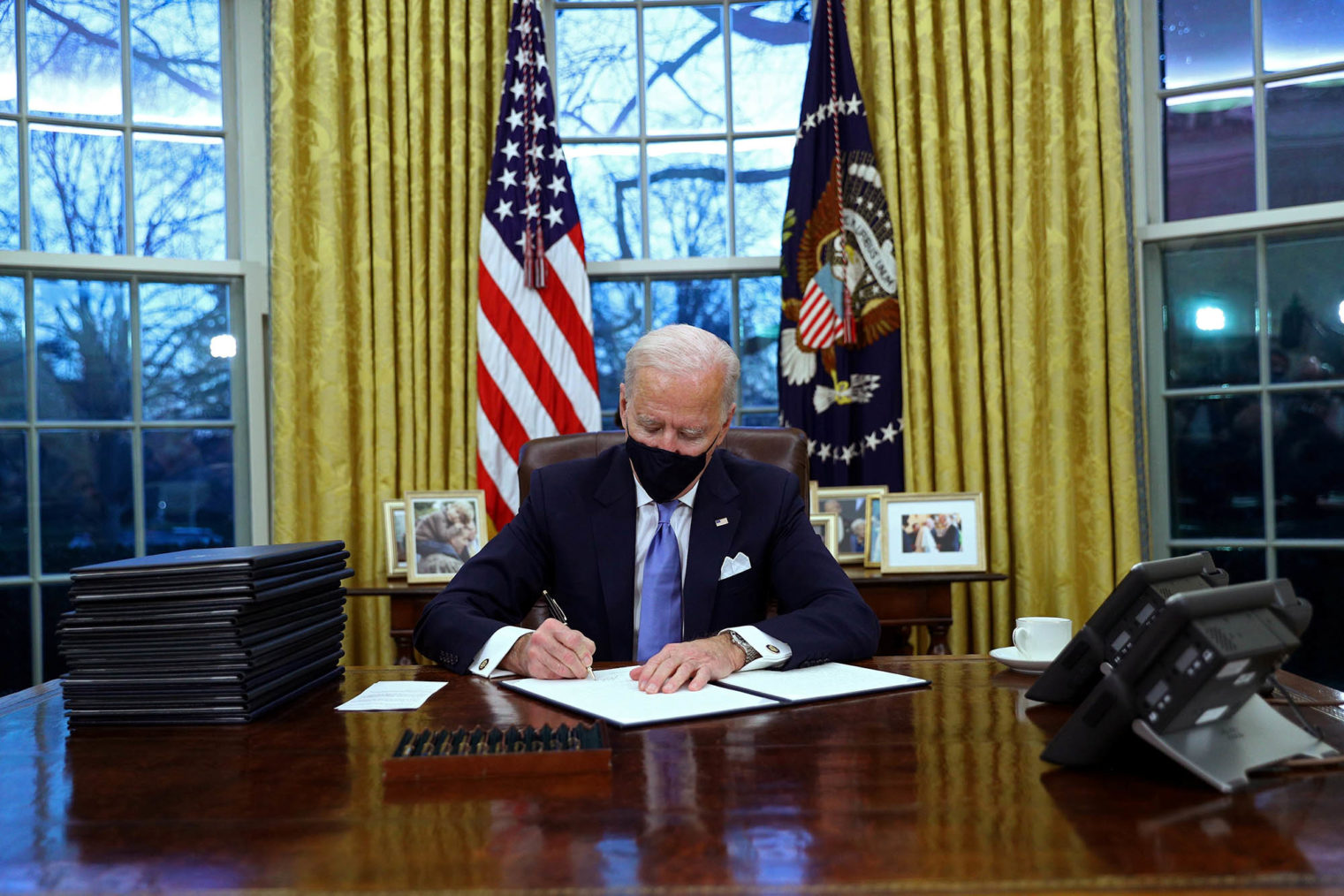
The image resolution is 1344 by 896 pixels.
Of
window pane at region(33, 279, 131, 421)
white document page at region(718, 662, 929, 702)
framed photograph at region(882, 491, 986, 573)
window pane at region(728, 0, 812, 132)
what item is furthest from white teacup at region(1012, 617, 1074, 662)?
window pane at region(33, 279, 131, 421)

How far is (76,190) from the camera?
3.43m

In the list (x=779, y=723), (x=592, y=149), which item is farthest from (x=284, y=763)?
(x=592, y=149)

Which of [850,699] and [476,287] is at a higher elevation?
[476,287]

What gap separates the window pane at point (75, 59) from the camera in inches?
133

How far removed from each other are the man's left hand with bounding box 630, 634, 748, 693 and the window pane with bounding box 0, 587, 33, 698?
267 centimetres

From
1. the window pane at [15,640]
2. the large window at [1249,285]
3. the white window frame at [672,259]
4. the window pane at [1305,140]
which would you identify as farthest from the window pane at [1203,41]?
the window pane at [15,640]

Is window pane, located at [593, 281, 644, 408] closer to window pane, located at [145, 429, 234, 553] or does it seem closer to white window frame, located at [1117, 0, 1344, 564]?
window pane, located at [145, 429, 234, 553]

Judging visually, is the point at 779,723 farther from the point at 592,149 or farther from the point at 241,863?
the point at 592,149

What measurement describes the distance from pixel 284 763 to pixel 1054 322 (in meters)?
2.84

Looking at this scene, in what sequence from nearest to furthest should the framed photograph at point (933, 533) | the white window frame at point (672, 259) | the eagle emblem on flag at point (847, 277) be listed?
the framed photograph at point (933, 533) → the eagle emblem on flag at point (847, 277) → the white window frame at point (672, 259)

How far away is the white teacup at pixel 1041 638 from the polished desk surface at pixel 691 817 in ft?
0.97

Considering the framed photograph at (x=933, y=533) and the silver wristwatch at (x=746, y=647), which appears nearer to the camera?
the silver wristwatch at (x=746, y=647)

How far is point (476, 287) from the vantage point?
11.5ft

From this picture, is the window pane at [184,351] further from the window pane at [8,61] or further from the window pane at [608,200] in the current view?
the window pane at [608,200]
